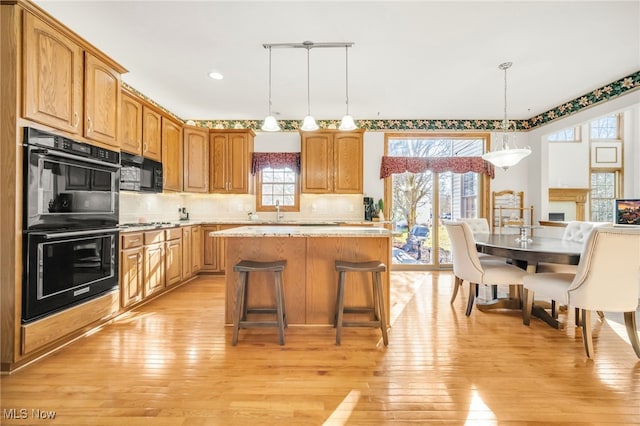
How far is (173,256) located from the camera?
3920 mm

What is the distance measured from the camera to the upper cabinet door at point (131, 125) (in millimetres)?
3287

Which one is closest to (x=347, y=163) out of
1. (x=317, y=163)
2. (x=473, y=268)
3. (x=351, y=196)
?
(x=317, y=163)

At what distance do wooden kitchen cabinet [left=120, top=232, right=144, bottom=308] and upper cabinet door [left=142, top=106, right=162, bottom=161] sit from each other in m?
1.23

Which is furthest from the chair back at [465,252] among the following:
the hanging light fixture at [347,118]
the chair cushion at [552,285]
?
the hanging light fixture at [347,118]

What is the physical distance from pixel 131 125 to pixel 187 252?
73.7 inches

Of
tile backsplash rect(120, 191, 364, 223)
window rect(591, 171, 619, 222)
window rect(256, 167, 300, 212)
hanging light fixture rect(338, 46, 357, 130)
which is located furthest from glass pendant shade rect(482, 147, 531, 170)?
window rect(591, 171, 619, 222)

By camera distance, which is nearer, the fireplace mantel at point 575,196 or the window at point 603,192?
the fireplace mantel at point 575,196

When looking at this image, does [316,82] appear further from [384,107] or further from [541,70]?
[541,70]

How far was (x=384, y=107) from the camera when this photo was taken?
4.63 metres

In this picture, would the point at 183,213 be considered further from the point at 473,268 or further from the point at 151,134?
the point at 473,268

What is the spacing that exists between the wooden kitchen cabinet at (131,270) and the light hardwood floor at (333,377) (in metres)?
0.36

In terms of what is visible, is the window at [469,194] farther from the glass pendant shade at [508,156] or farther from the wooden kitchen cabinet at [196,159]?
the wooden kitchen cabinet at [196,159]

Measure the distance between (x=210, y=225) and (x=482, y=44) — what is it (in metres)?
4.30

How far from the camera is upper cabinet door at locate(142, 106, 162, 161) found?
370 centimetres
